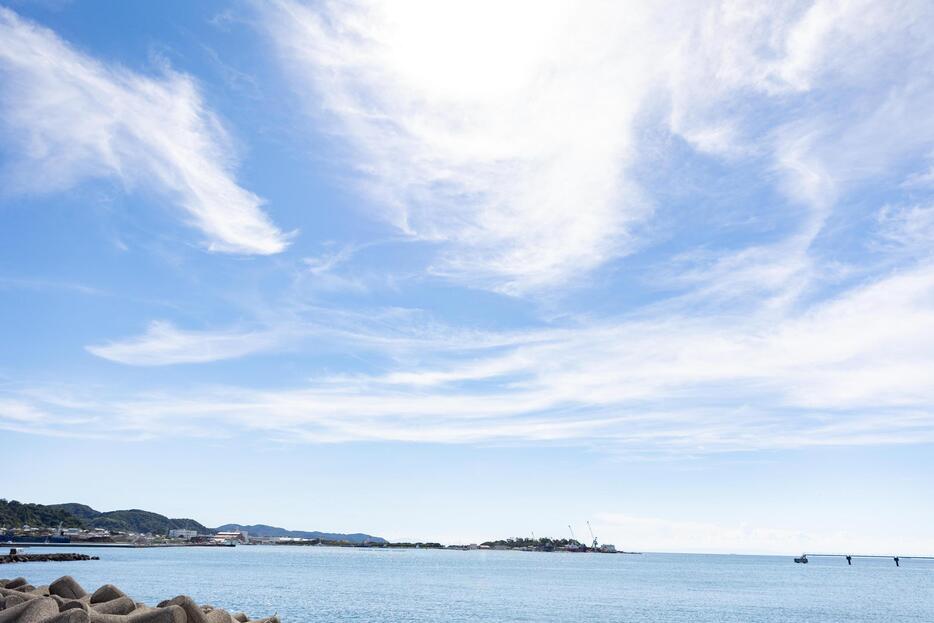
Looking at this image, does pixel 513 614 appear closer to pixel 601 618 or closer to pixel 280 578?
pixel 601 618

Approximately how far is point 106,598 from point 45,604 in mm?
5706

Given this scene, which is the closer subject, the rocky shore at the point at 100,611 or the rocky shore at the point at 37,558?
the rocky shore at the point at 100,611

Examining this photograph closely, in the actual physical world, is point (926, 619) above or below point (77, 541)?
below

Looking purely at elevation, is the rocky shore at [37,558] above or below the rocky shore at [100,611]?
above

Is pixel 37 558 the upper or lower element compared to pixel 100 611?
upper

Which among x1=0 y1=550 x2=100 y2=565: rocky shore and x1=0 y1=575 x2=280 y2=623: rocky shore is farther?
x1=0 y1=550 x2=100 y2=565: rocky shore

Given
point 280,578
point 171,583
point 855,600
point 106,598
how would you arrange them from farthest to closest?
1. point 280,578
2. point 855,600
3. point 171,583
4. point 106,598

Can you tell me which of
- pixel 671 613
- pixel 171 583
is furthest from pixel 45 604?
pixel 171 583

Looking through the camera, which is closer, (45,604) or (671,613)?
(45,604)

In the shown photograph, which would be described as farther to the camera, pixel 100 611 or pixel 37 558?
pixel 37 558

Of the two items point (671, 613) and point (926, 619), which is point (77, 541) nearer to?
point (671, 613)

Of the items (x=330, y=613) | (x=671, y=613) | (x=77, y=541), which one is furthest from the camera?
(x=77, y=541)

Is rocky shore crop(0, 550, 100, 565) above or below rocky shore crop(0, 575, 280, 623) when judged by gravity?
above

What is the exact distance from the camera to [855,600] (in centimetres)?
8194
